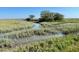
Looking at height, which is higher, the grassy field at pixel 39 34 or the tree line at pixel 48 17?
the tree line at pixel 48 17

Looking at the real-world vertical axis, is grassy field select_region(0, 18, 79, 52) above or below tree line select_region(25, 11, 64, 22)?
below

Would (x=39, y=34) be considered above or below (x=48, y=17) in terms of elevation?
below

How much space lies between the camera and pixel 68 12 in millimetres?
2182

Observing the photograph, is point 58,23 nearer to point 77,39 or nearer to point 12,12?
point 77,39

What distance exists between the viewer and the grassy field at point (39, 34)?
215cm

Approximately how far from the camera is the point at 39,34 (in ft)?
7.13

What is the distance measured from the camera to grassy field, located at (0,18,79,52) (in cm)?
215

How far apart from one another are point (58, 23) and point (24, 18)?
36 cm
